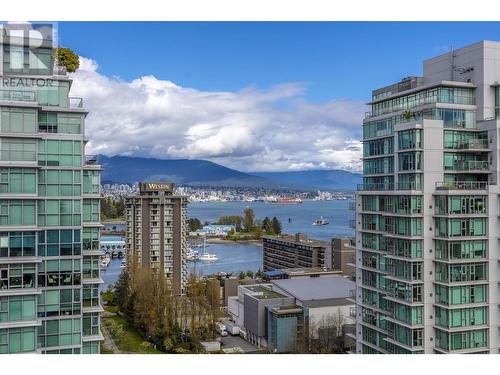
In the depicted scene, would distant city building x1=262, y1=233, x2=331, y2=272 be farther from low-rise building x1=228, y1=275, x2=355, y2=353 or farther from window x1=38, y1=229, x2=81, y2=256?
window x1=38, y1=229, x2=81, y2=256

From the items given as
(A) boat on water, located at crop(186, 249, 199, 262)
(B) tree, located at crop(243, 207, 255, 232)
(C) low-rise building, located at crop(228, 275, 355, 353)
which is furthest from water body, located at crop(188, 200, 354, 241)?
(C) low-rise building, located at crop(228, 275, 355, 353)

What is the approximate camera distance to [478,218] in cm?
454

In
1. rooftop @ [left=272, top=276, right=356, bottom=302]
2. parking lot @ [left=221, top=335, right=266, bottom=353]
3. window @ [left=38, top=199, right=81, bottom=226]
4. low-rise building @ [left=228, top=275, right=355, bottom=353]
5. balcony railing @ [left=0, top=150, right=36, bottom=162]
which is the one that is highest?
balcony railing @ [left=0, top=150, right=36, bottom=162]

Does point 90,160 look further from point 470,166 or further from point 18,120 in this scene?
point 470,166

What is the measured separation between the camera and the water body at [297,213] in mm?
32463

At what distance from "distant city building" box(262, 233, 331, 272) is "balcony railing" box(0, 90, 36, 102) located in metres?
11.1

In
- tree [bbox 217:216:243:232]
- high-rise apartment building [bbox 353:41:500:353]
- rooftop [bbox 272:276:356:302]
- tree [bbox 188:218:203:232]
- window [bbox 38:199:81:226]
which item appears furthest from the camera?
tree [bbox 217:216:243:232]

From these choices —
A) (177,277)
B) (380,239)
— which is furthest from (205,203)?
(380,239)

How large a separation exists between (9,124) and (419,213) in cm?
318

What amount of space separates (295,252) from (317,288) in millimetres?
5681

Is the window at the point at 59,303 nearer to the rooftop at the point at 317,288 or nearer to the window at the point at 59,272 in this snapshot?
the window at the point at 59,272

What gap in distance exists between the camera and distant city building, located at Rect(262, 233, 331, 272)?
14.2 metres

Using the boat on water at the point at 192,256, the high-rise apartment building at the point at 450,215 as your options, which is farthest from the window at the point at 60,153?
the boat on water at the point at 192,256

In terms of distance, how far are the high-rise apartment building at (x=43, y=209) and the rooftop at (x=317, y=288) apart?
563 centimetres
